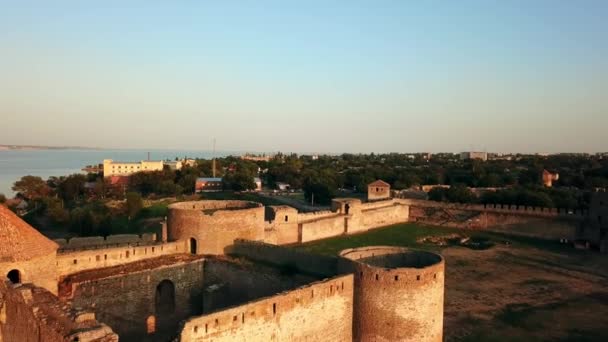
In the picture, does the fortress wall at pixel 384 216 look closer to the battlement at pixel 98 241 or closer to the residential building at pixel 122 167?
the battlement at pixel 98 241

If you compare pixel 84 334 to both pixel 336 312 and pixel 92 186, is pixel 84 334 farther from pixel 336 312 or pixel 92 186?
pixel 92 186

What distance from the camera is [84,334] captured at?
7.55 metres

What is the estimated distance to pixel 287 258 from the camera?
15.0m

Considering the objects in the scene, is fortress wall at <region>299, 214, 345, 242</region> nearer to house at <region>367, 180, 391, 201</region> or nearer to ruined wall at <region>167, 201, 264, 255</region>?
house at <region>367, 180, 391, 201</region>

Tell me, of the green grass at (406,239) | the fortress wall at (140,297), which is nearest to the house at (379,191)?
the green grass at (406,239)

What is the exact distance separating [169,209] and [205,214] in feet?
5.06

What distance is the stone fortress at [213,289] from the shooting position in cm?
953

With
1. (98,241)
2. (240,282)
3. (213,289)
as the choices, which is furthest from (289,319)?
(98,241)

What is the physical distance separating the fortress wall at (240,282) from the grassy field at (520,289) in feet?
19.6

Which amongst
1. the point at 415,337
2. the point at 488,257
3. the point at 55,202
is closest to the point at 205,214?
the point at 415,337

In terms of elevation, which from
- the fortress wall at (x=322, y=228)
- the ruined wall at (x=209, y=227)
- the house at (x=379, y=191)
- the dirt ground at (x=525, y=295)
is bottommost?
the dirt ground at (x=525, y=295)

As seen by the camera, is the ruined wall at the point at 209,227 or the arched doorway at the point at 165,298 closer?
the arched doorway at the point at 165,298

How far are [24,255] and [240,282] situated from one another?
19.4ft

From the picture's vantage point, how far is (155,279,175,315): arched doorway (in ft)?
47.8
